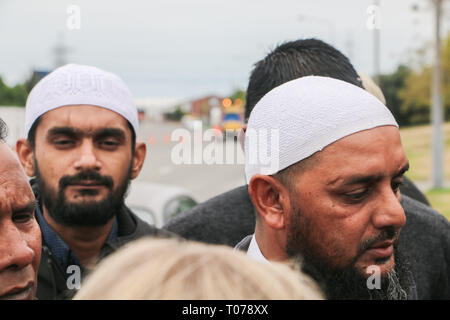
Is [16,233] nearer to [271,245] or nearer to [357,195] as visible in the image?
[271,245]

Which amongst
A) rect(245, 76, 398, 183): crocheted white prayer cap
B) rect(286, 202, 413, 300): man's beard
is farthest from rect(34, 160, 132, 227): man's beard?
rect(286, 202, 413, 300): man's beard

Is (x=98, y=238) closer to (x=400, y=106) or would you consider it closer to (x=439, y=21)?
(x=439, y=21)

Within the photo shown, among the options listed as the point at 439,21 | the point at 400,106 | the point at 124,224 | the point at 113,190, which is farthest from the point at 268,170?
the point at 400,106

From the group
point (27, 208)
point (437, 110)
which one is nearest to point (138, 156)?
point (27, 208)

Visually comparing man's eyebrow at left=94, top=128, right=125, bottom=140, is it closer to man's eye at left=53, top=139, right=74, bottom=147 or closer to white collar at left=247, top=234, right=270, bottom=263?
man's eye at left=53, top=139, right=74, bottom=147

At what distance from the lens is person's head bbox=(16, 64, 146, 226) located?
7.63 ft

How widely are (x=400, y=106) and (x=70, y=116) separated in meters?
43.3

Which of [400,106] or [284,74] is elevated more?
[284,74]

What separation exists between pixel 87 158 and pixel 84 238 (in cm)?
37

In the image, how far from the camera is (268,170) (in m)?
1.68

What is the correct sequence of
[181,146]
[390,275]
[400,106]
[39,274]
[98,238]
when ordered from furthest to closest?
[400,106]
[98,238]
[39,274]
[181,146]
[390,275]

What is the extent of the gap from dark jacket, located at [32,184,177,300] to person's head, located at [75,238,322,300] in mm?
901

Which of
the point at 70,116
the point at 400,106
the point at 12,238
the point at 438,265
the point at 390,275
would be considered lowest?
the point at 400,106

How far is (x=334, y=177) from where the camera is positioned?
5.18 feet
